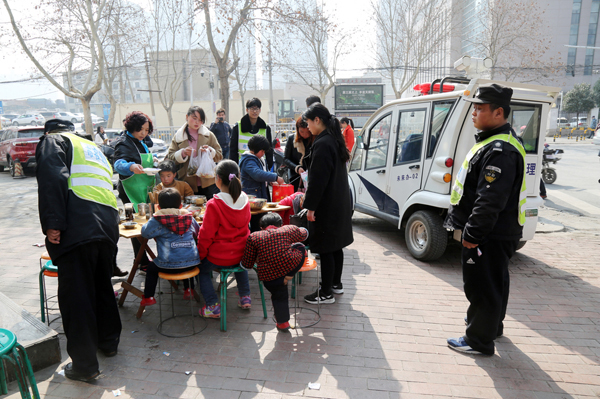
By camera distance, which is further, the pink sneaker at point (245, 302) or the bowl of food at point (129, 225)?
the pink sneaker at point (245, 302)

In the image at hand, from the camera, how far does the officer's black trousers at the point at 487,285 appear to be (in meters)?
3.06

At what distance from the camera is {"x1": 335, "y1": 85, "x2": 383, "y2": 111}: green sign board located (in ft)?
73.9

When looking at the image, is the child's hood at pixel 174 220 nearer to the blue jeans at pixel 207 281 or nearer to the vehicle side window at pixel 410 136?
the blue jeans at pixel 207 281

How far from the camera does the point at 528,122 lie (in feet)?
16.3

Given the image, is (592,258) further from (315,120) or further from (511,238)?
(315,120)

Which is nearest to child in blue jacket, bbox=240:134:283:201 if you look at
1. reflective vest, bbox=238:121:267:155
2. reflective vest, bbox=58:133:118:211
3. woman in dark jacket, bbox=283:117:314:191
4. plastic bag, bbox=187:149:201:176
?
woman in dark jacket, bbox=283:117:314:191

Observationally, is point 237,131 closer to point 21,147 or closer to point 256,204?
point 256,204

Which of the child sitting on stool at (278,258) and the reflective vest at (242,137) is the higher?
the reflective vest at (242,137)

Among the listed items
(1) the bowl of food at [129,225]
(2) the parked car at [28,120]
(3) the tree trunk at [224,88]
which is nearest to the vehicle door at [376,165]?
(1) the bowl of food at [129,225]

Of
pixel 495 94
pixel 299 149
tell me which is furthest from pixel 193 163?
pixel 495 94

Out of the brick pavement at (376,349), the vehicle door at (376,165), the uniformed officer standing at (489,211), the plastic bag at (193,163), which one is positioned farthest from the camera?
the vehicle door at (376,165)

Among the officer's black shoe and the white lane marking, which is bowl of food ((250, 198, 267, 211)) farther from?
the white lane marking

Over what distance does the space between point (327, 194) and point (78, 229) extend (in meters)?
2.16

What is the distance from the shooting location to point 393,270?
5.17m
